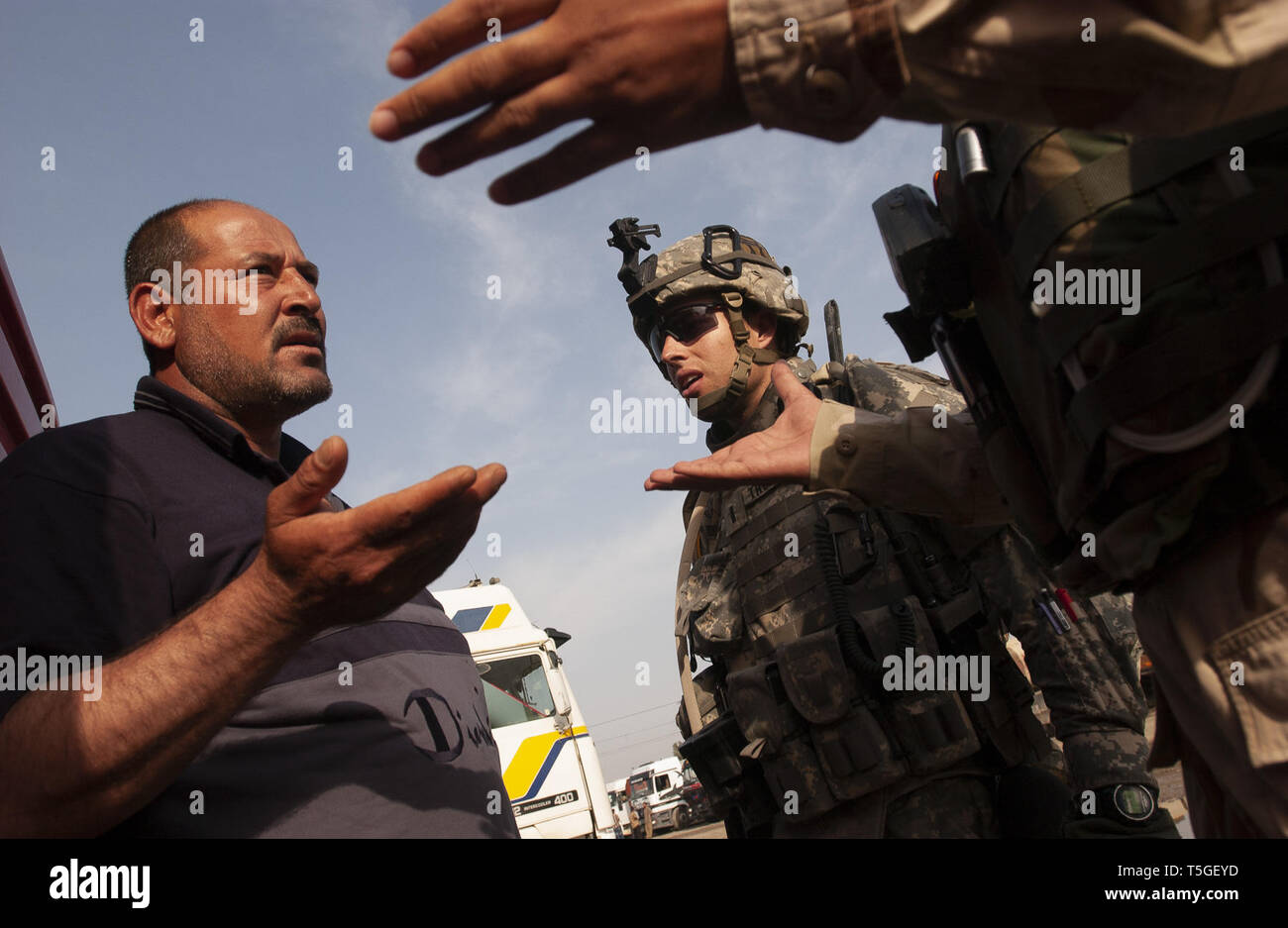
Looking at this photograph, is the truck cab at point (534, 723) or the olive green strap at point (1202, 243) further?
the truck cab at point (534, 723)

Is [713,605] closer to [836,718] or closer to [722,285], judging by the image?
[836,718]

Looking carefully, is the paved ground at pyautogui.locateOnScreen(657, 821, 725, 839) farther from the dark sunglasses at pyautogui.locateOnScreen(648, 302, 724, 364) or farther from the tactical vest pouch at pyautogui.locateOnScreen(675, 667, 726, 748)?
the dark sunglasses at pyautogui.locateOnScreen(648, 302, 724, 364)

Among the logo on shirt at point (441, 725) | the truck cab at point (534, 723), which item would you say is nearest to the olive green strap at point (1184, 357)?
the logo on shirt at point (441, 725)

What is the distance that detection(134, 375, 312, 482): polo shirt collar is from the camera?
6.55ft

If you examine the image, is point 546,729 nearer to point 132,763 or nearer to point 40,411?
point 40,411

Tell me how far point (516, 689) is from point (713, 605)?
628cm

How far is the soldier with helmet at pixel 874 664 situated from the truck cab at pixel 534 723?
5274mm

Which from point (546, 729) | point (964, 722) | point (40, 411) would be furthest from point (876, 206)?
point (546, 729)

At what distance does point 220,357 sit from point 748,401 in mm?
2743

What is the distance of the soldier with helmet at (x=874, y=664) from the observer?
292cm

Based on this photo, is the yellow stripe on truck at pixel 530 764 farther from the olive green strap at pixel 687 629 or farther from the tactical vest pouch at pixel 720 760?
the tactical vest pouch at pixel 720 760

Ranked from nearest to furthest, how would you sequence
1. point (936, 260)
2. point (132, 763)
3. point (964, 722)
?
1. point (132, 763)
2. point (936, 260)
3. point (964, 722)

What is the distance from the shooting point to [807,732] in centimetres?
355

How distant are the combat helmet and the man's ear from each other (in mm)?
2557
